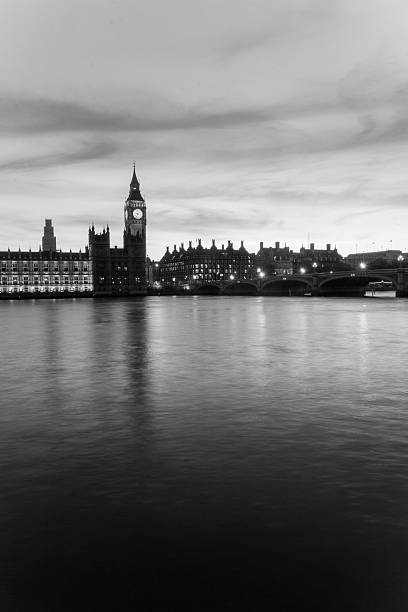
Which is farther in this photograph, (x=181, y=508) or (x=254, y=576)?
(x=181, y=508)

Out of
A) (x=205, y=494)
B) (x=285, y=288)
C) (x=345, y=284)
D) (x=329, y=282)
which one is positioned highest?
(x=329, y=282)

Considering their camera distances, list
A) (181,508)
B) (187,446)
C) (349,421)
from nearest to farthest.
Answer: (181,508) → (187,446) → (349,421)

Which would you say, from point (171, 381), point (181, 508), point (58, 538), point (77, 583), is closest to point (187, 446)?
point (181, 508)

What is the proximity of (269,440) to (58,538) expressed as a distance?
6989 mm

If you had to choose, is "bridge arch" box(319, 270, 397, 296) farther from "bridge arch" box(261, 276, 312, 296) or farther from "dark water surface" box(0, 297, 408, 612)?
"dark water surface" box(0, 297, 408, 612)

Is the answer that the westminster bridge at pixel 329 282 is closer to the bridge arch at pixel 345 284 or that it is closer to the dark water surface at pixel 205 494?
the bridge arch at pixel 345 284

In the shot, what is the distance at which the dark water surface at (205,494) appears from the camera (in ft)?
24.9

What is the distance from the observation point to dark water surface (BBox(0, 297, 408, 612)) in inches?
299

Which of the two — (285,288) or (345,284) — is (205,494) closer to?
(345,284)

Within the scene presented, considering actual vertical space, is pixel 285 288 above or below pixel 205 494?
above

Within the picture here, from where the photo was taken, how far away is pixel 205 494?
10.6 m

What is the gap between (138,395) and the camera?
70.2 ft

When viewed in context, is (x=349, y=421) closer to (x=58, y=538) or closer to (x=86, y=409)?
(x=86, y=409)

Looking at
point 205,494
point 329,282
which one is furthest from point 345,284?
point 205,494
